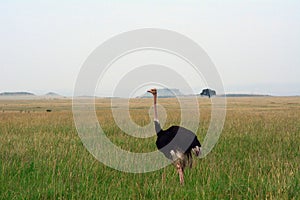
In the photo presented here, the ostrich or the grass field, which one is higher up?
the ostrich

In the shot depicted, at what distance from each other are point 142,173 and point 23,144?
406cm

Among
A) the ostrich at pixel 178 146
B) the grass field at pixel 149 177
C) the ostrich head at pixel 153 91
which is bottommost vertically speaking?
the grass field at pixel 149 177

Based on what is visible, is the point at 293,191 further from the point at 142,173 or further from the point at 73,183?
the point at 73,183

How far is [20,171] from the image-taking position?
6.23 metres

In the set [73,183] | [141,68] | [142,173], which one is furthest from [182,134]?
[73,183]

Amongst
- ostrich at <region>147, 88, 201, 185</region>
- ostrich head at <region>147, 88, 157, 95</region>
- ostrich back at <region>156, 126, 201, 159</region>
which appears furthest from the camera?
ostrich head at <region>147, 88, 157, 95</region>

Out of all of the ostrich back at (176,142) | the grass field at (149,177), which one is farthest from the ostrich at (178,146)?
the grass field at (149,177)

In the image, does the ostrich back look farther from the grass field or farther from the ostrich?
the grass field

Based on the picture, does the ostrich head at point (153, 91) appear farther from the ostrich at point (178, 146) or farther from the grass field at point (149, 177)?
the grass field at point (149, 177)

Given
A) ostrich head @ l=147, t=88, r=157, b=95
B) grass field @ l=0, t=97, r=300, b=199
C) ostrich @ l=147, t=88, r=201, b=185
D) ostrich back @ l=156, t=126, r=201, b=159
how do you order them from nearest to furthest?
grass field @ l=0, t=97, r=300, b=199 < ostrich @ l=147, t=88, r=201, b=185 < ostrich back @ l=156, t=126, r=201, b=159 < ostrich head @ l=147, t=88, r=157, b=95

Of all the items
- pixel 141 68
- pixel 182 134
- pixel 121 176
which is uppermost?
pixel 141 68

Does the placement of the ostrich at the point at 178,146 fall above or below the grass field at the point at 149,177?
above

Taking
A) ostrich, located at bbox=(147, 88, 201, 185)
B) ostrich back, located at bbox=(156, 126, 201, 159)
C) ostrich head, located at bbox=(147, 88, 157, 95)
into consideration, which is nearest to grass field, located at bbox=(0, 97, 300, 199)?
ostrich, located at bbox=(147, 88, 201, 185)

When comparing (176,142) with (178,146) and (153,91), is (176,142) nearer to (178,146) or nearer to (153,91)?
(178,146)
